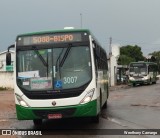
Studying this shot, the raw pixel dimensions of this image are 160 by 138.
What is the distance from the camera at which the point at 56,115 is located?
474 inches

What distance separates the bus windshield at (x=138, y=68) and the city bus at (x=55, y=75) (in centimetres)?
3825

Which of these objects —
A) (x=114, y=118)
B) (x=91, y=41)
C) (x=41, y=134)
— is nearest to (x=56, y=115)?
(x=41, y=134)

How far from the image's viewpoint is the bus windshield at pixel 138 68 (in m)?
50.5

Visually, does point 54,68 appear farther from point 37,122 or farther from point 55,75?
point 37,122

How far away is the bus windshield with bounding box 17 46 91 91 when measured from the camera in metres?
12.1

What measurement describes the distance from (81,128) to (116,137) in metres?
2.08

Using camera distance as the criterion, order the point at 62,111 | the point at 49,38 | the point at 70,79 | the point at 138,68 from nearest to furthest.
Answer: the point at 62,111
the point at 70,79
the point at 49,38
the point at 138,68

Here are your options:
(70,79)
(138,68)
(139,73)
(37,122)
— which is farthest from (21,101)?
(138,68)

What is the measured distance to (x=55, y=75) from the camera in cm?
1220

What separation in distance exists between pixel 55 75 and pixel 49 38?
1.20 metres

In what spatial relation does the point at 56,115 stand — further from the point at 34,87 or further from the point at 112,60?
the point at 112,60

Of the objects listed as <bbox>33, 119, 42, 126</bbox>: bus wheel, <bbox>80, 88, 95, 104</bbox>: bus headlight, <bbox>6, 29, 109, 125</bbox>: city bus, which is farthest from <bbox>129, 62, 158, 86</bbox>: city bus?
<bbox>80, 88, 95, 104</bbox>: bus headlight

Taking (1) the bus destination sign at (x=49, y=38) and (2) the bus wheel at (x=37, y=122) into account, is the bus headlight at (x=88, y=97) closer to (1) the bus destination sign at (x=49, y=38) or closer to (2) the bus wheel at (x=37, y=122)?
(1) the bus destination sign at (x=49, y=38)

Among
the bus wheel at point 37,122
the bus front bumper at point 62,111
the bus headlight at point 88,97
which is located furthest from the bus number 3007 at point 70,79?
the bus wheel at point 37,122
